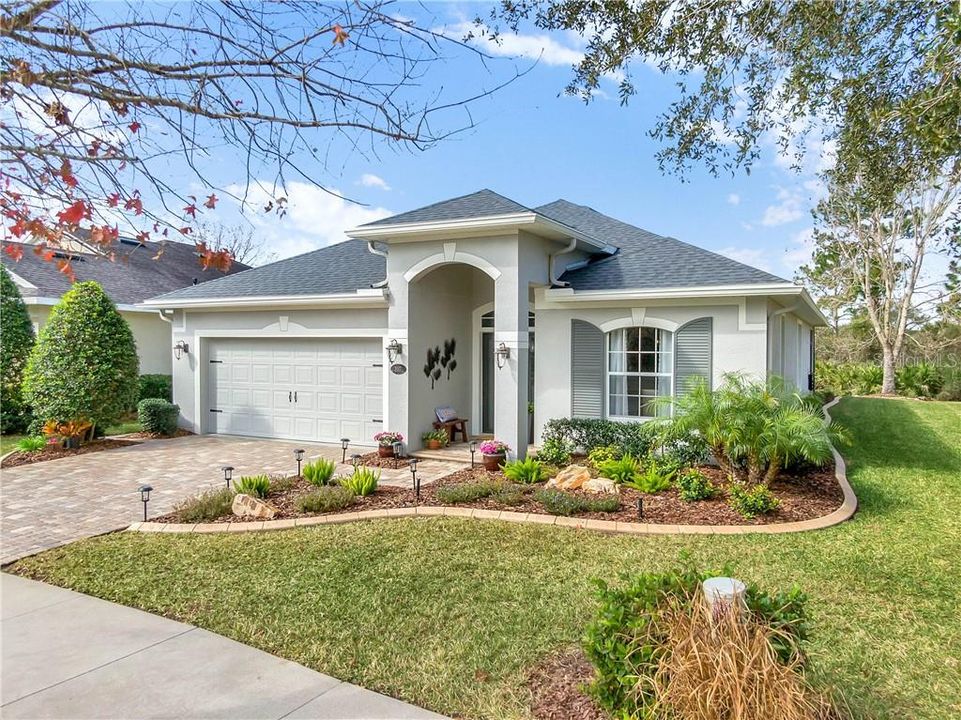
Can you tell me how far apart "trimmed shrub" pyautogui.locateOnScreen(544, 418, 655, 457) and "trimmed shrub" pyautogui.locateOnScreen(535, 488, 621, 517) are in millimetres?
2447

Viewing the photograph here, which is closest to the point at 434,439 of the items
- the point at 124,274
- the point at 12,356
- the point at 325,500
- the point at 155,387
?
the point at 325,500

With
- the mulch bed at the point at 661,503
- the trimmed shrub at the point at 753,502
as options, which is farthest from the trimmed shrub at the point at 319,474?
the trimmed shrub at the point at 753,502

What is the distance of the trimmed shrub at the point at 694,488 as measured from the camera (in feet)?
25.6

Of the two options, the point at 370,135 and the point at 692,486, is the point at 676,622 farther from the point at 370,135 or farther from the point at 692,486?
the point at 692,486

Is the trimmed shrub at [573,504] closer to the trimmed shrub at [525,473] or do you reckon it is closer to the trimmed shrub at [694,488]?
the trimmed shrub at [694,488]

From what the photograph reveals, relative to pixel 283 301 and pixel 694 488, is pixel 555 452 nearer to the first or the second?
pixel 694 488

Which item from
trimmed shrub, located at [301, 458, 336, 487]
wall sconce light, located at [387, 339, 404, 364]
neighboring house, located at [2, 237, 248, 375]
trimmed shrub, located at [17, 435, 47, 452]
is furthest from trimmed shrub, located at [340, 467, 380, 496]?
neighboring house, located at [2, 237, 248, 375]

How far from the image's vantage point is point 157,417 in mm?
13594

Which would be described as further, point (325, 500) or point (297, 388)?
point (297, 388)

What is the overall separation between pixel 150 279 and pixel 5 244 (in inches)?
775

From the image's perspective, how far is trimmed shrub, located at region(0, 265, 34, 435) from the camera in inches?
558

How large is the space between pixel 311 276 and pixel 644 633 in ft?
38.7

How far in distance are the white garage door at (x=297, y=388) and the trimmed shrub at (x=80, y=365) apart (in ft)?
6.70

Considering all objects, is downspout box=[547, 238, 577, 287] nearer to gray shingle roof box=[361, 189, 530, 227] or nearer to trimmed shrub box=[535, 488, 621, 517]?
gray shingle roof box=[361, 189, 530, 227]
